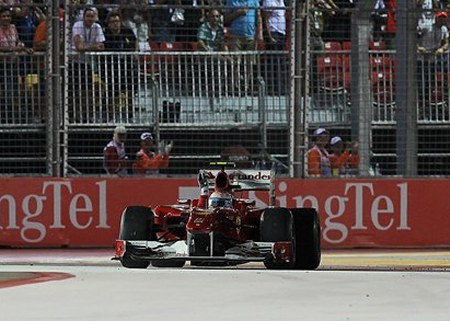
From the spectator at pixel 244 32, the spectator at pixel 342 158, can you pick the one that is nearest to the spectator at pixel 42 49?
the spectator at pixel 244 32

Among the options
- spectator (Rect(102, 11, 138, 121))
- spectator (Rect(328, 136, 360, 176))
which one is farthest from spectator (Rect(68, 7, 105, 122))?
spectator (Rect(328, 136, 360, 176))

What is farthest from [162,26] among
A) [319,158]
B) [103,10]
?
[319,158]

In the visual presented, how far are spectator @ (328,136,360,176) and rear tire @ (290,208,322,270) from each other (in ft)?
12.3

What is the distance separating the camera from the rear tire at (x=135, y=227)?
1286cm

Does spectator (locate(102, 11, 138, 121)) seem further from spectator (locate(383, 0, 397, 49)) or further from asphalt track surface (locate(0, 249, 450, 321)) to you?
spectator (locate(383, 0, 397, 49))

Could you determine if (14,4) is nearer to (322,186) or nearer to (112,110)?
(112,110)

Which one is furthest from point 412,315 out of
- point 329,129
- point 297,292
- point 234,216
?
point 329,129

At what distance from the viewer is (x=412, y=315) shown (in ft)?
28.7

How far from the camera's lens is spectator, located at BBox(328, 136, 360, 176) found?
54.9ft

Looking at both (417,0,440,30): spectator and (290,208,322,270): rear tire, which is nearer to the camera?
(290,208,322,270): rear tire

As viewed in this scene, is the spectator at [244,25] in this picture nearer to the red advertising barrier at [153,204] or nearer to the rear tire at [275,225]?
the red advertising barrier at [153,204]

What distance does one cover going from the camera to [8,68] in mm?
16547

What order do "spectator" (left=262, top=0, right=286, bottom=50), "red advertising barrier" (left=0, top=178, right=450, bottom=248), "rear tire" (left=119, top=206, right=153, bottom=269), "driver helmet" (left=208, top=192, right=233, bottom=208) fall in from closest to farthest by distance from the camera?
"driver helmet" (left=208, top=192, right=233, bottom=208) < "rear tire" (left=119, top=206, right=153, bottom=269) < "spectator" (left=262, top=0, right=286, bottom=50) < "red advertising barrier" (left=0, top=178, right=450, bottom=248)

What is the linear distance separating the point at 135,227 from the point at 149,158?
404 centimetres
